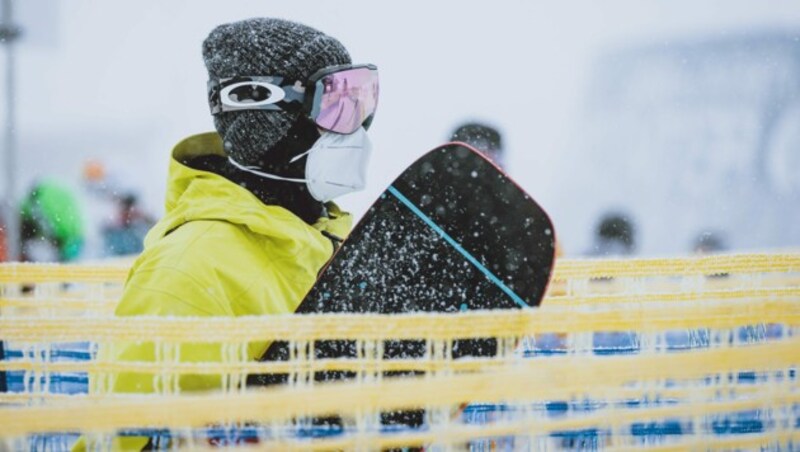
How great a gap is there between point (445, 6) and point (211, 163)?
18.3m

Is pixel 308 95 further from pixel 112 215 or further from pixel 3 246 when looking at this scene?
pixel 112 215

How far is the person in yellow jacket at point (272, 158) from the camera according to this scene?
76.7 inches

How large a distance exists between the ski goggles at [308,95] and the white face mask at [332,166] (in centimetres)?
3

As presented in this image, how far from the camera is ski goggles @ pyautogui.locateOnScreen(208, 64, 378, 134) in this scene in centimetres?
211

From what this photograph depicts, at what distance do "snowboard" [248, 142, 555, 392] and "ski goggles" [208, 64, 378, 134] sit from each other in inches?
13.9

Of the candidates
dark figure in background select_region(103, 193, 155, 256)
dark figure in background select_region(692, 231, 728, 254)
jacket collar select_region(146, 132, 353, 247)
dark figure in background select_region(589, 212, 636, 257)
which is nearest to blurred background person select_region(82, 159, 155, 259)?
dark figure in background select_region(103, 193, 155, 256)

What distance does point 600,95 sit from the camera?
1487 centimetres

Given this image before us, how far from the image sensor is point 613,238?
25.3 ft

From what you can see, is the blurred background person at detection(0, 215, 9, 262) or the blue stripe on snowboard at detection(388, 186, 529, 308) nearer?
the blue stripe on snowboard at detection(388, 186, 529, 308)

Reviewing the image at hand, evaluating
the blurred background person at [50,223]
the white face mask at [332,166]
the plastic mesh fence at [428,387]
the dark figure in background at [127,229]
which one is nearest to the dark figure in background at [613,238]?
the dark figure in background at [127,229]

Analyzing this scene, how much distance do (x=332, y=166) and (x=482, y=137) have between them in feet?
8.06

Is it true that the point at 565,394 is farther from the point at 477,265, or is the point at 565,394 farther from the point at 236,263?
the point at 236,263

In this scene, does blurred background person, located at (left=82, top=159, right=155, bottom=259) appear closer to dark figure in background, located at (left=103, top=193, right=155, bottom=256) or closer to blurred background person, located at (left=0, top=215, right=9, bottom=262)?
dark figure in background, located at (left=103, top=193, right=155, bottom=256)

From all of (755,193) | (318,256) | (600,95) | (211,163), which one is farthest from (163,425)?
(600,95)
